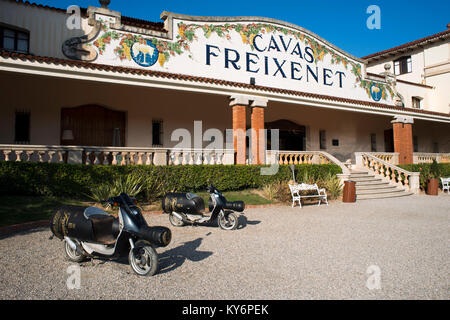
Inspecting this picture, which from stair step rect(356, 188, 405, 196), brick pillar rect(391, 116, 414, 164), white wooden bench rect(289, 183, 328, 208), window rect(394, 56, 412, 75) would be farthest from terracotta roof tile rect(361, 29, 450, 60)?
white wooden bench rect(289, 183, 328, 208)

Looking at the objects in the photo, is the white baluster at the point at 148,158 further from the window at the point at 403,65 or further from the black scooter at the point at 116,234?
the window at the point at 403,65

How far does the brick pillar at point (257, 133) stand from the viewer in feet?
43.8

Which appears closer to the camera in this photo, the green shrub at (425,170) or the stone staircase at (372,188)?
the stone staircase at (372,188)

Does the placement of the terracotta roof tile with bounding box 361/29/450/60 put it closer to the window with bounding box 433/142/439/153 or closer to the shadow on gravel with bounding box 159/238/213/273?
the window with bounding box 433/142/439/153

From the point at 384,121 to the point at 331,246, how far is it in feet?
64.3

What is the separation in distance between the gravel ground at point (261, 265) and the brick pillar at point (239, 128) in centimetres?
550

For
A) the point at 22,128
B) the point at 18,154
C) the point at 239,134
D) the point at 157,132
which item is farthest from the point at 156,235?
the point at 157,132

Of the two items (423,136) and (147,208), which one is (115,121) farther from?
(423,136)

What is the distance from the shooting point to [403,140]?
714 inches

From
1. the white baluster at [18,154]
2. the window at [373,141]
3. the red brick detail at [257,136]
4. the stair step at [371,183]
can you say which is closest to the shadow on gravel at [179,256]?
the white baluster at [18,154]

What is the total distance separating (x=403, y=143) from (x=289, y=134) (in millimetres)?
6422

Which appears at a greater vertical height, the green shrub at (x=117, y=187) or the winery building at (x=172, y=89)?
the winery building at (x=172, y=89)

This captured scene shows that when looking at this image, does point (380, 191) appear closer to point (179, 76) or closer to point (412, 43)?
point (179, 76)

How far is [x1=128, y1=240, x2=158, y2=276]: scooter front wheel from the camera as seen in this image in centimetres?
406
